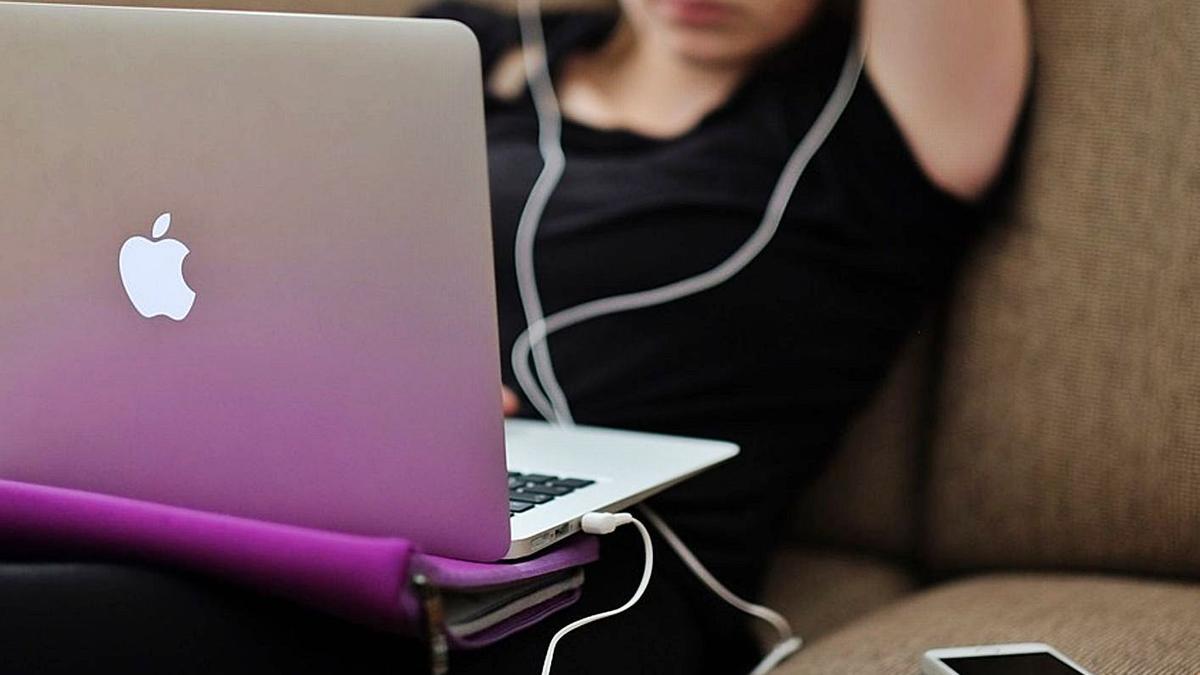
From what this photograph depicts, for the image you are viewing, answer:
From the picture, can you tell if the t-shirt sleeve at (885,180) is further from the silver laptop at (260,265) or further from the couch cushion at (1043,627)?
the silver laptop at (260,265)

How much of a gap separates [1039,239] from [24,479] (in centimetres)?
83

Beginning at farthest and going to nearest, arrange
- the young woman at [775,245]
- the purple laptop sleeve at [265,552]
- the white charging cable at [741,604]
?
the young woman at [775,245] < the white charging cable at [741,604] < the purple laptop sleeve at [265,552]

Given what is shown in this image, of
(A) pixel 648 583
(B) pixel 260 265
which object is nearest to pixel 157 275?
(B) pixel 260 265

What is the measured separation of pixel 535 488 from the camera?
0.91 metres

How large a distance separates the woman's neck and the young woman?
32 mm

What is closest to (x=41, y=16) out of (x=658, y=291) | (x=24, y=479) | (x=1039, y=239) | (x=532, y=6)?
(x=24, y=479)

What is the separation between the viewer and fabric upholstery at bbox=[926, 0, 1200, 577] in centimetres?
110

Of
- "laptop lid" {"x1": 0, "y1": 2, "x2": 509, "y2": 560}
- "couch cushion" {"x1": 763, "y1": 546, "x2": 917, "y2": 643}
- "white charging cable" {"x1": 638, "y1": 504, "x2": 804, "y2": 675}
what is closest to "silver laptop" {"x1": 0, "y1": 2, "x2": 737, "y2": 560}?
"laptop lid" {"x1": 0, "y1": 2, "x2": 509, "y2": 560}

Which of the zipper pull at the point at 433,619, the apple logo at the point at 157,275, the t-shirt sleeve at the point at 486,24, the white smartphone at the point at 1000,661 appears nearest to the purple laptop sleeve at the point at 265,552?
the zipper pull at the point at 433,619

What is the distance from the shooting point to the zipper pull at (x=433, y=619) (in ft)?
2.15

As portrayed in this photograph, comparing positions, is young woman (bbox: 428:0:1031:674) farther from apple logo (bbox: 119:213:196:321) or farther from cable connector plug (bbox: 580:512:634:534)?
apple logo (bbox: 119:213:196:321)

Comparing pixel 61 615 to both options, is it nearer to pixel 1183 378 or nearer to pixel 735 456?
pixel 735 456

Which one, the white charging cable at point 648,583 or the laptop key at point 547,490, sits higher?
the laptop key at point 547,490

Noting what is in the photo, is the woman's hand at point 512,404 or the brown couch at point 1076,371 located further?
the woman's hand at point 512,404
